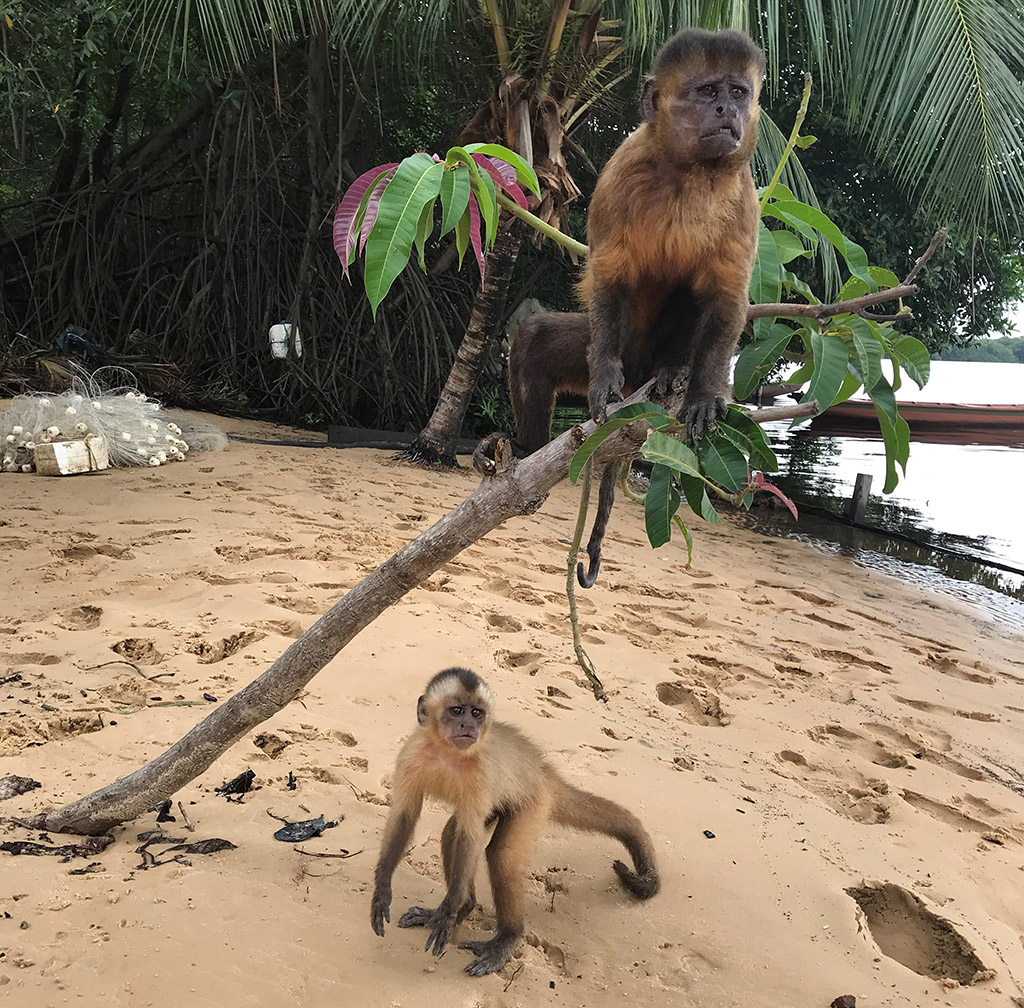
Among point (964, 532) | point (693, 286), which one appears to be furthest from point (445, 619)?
point (964, 532)

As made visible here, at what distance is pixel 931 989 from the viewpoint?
7.89ft

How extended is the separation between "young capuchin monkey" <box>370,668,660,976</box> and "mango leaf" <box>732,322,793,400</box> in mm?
979

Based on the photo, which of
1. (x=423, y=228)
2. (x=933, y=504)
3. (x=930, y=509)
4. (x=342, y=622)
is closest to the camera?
(x=423, y=228)

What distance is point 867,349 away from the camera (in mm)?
1916

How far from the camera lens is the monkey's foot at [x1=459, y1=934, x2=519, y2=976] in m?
2.18

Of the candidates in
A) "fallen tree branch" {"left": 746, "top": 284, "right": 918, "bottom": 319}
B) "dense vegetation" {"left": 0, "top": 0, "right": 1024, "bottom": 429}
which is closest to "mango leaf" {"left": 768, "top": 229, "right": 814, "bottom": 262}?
"fallen tree branch" {"left": 746, "top": 284, "right": 918, "bottom": 319}

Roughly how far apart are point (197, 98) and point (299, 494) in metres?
6.55

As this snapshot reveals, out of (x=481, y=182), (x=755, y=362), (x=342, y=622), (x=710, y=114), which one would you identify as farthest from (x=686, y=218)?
(x=342, y=622)

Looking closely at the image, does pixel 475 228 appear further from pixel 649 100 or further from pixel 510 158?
pixel 649 100

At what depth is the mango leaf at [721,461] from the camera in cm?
191

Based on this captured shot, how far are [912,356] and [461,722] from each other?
4.51 feet

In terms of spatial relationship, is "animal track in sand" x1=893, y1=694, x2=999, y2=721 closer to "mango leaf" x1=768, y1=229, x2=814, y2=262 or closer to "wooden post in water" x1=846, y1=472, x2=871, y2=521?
"mango leaf" x1=768, y1=229, x2=814, y2=262

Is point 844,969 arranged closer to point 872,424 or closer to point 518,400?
point 518,400

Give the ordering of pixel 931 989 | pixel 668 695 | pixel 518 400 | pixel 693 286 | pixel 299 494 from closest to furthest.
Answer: pixel 931 989, pixel 693 286, pixel 518 400, pixel 668 695, pixel 299 494
